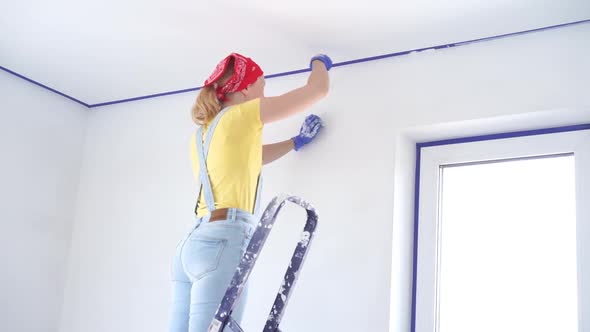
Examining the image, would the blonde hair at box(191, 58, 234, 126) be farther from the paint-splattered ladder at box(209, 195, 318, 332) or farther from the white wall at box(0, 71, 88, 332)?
the white wall at box(0, 71, 88, 332)

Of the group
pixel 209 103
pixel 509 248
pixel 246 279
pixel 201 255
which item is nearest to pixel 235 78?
pixel 209 103

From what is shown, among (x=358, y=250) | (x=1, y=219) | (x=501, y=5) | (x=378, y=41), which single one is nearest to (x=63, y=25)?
(x=1, y=219)

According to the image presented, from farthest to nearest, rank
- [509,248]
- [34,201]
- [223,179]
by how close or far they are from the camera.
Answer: [34,201] → [509,248] → [223,179]

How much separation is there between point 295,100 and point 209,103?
0.89 feet

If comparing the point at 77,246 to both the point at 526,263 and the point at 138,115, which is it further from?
the point at 526,263

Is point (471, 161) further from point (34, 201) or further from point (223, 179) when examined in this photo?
point (34, 201)

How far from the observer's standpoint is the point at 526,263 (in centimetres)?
258

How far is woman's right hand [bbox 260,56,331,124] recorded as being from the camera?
223cm

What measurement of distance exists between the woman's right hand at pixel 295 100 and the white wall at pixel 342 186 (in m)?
0.45

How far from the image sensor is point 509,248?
2629 mm

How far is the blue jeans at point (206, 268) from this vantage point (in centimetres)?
195

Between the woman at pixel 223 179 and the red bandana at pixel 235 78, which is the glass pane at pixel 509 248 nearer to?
the woman at pixel 223 179

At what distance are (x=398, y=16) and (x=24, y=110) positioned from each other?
72.9 inches

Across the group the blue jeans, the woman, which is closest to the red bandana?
the woman
